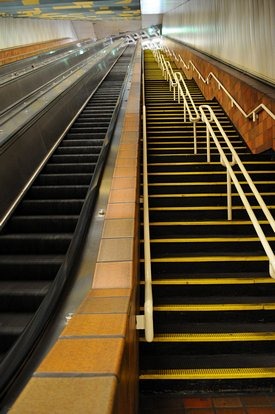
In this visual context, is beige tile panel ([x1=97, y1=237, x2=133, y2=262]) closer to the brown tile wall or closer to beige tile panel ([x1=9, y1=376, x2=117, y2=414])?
beige tile panel ([x1=9, y1=376, x2=117, y2=414])

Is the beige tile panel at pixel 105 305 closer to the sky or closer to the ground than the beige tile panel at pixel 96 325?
closer to the ground

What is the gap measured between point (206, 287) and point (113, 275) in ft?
3.64

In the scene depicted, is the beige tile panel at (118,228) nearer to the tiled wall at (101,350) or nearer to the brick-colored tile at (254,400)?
the tiled wall at (101,350)

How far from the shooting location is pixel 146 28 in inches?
1259

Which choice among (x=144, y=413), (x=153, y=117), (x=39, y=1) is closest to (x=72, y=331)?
(x=144, y=413)

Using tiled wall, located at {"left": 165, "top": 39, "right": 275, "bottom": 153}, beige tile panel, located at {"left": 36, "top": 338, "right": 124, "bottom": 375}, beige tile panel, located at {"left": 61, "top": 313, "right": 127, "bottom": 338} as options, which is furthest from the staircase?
beige tile panel, located at {"left": 36, "top": 338, "right": 124, "bottom": 375}

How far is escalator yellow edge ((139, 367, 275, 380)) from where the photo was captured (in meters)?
2.44

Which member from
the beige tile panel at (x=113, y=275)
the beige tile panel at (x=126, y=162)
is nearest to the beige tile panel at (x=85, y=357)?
the beige tile panel at (x=113, y=275)

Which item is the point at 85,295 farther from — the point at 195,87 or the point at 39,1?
the point at 39,1

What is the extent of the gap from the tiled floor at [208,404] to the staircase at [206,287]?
0.19 ft

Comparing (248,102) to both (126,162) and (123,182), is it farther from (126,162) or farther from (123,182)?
(123,182)

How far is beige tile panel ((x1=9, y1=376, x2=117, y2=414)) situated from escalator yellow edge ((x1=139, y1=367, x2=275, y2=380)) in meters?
1.40

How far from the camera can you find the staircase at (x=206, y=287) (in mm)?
2506

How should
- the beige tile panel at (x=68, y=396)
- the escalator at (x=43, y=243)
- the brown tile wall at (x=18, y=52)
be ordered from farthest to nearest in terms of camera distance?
the brown tile wall at (x=18, y=52) < the escalator at (x=43, y=243) < the beige tile panel at (x=68, y=396)
